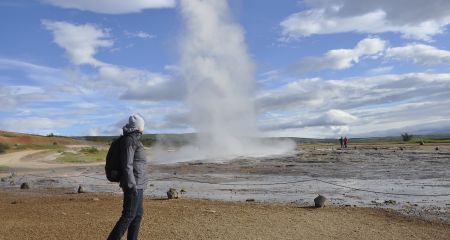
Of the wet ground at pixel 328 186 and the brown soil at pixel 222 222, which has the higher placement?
the wet ground at pixel 328 186

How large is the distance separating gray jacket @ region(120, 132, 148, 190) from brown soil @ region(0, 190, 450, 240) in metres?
2.14

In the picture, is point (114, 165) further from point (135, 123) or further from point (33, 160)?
point (33, 160)

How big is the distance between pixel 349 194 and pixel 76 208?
7.60m

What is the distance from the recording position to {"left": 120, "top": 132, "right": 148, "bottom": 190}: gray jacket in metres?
7.04

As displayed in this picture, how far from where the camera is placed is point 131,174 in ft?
23.1

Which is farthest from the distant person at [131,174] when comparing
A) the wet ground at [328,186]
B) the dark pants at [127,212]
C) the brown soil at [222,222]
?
the wet ground at [328,186]

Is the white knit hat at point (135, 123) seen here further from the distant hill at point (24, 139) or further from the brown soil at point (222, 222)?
the distant hill at point (24, 139)

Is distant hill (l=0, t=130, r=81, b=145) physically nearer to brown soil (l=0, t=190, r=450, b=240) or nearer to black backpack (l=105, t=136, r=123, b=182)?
brown soil (l=0, t=190, r=450, b=240)

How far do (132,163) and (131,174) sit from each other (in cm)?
16

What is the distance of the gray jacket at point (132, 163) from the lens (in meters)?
7.04

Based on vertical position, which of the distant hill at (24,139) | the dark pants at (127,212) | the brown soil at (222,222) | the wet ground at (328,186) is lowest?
the brown soil at (222,222)

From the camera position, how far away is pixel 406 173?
22891 mm

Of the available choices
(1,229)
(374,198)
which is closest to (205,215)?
(1,229)

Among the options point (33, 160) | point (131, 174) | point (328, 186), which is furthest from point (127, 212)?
point (33, 160)
